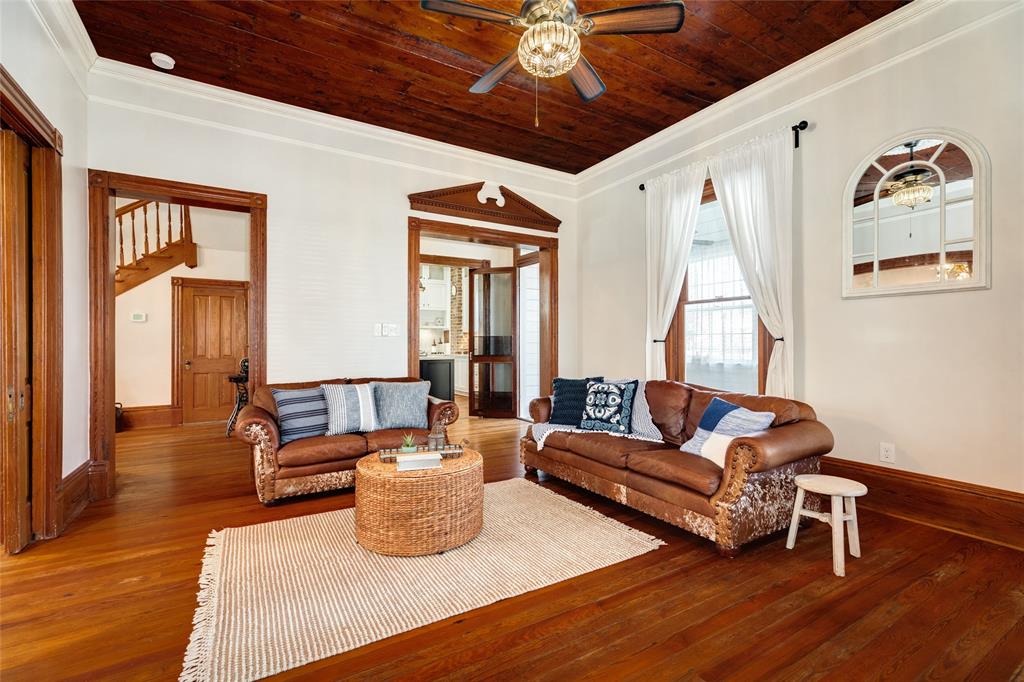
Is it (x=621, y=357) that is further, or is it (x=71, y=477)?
(x=621, y=357)

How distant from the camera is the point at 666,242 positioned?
4.80 meters

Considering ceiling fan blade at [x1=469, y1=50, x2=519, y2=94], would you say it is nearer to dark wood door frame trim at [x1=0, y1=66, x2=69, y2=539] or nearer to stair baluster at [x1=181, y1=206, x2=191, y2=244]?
dark wood door frame trim at [x1=0, y1=66, x2=69, y2=539]

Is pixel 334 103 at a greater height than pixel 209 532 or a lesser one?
greater

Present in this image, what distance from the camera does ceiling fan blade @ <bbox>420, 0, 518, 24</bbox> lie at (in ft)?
7.38

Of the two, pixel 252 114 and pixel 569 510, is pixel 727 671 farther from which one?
pixel 252 114

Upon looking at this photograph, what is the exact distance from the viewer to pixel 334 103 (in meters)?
4.34

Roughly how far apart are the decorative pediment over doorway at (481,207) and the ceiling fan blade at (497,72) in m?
2.30

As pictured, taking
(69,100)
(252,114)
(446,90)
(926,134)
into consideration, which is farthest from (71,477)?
(926,134)

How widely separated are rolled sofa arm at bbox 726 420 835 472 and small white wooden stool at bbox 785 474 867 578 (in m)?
0.16

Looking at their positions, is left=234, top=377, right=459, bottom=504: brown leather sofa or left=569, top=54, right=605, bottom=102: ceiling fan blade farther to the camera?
left=234, top=377, right=459, bottom=504: brown leather sofa

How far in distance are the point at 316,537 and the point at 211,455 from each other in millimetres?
2806

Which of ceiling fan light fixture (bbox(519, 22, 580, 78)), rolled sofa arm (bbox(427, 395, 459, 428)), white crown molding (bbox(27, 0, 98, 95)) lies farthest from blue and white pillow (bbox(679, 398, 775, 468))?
white crown molding (bbox(27, 0, 98, 95))

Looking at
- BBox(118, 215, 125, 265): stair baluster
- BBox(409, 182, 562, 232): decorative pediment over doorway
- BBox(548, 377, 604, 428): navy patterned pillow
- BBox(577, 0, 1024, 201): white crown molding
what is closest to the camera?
BBox(577, 0, 1024, 201): white crown molding

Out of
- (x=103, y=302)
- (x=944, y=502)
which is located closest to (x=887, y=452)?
(x=944, y=502)
